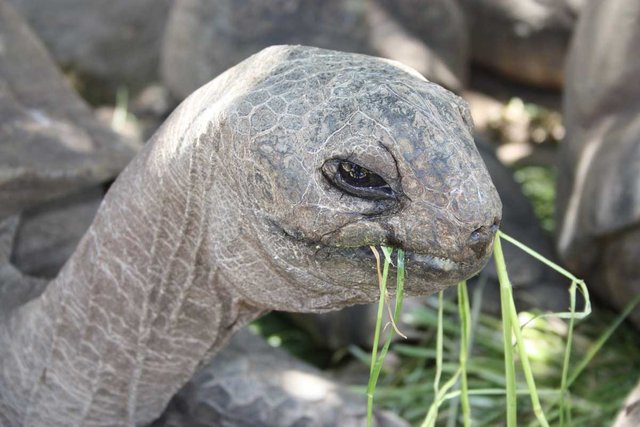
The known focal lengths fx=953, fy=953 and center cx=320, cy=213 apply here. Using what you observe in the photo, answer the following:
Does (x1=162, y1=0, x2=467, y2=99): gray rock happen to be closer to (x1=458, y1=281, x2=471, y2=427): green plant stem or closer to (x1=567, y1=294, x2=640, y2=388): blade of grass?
(x1=567, y1=294, x2=640, y2=388): blade of grass

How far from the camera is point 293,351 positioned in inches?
95.9

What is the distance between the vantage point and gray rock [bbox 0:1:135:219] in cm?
173

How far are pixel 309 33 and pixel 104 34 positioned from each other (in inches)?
46.9

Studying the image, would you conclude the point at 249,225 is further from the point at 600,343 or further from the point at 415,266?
the point at 600,343

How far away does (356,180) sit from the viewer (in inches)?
40.0

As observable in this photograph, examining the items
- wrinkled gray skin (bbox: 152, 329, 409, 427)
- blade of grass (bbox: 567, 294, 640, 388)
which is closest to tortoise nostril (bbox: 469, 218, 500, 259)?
blade of grass (bbox: 567, 294, 640, 388)

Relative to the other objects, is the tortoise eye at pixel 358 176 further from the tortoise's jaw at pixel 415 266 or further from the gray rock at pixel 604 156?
the gray rock at pixel 604 156

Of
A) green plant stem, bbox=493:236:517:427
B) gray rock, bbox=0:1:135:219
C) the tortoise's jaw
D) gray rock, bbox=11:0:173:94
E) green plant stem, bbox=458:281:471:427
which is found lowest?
gray rock, bbox=11:0:173:94

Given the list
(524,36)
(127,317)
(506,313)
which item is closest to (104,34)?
(524,36)

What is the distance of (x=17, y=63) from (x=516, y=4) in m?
1.84

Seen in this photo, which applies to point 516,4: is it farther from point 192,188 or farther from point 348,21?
point 192,188

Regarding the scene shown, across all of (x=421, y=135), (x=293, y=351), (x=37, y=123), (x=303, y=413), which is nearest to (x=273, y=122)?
(x=421, y=135)

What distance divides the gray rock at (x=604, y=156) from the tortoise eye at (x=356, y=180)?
42.5 inches

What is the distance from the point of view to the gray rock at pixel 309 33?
266 centimetres
